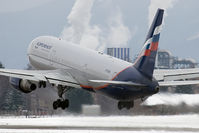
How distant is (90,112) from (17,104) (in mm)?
37659

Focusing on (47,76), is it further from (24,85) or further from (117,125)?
(117,125)

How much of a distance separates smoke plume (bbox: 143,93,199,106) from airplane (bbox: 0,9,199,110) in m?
2.03

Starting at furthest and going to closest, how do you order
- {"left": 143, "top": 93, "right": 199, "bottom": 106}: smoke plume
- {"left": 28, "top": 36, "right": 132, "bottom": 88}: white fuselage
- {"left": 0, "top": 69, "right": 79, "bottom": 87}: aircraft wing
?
{"left": 143, "top": 93, "right": 199, "bottom": 106}: smoke plume → {"left": 0, "top": 69, "right": 79, "bottom": 87}: aircraft wing → {"left": 28, "top": 36, "right": 132, "bottom": 88}: white fuselage

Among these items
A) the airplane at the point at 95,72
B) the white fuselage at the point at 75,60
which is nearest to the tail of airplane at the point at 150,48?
the airplane at the point at 95,72

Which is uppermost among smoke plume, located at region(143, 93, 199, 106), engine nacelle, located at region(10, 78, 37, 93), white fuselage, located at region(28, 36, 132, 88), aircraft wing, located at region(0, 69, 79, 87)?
white fuselage, located at region(28, 36, 132, 88)

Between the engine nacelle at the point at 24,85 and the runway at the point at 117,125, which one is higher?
the engine nacelle at the point at 24,85

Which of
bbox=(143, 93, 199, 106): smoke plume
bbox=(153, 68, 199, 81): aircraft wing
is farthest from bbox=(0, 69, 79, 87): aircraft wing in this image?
bbox=(143, 93, 199, 106): smoke plume

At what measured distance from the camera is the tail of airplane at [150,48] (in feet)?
173

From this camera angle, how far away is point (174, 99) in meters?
61.7

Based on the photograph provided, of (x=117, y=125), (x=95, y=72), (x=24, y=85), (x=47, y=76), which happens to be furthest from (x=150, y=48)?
(x=24, y=85)

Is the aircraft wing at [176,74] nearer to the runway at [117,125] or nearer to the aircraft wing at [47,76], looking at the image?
the runway at [117,125]

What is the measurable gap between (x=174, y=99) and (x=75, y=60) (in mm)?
10761

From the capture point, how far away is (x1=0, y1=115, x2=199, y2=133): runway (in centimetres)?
5084

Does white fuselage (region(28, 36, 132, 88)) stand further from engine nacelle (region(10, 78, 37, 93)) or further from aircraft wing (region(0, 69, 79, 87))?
engine nacelle (region(10, 78, 37, 93))
